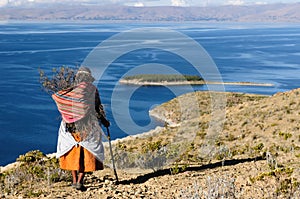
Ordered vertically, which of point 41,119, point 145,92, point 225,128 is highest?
point 145,92

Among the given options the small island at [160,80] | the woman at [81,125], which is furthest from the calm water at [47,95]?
the woman at [81,125]

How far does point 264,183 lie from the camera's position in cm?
664

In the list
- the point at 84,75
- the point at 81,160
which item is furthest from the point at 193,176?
the point at 84,75

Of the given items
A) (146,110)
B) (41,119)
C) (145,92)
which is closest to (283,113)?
(41,119)

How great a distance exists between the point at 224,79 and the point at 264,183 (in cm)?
7167

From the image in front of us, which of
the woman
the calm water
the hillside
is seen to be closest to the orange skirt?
the woman

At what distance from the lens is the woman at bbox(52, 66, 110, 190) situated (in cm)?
679

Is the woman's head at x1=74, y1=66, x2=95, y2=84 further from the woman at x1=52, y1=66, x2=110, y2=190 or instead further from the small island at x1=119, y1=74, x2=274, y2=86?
the small island at x1=119, y1=74, x2=274, y2=86

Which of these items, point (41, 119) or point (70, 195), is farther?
point (41, 119)

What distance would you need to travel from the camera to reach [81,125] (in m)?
6.91

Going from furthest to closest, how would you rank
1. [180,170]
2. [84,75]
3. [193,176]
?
1. [180,170]
2. [193,176]
3. [84,75]

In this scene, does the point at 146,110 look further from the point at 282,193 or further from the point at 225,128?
the point at 282,193

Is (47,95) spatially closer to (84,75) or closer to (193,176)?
(193,176)

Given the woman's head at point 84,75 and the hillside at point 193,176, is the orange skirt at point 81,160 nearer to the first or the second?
the hillside at point 193,176
